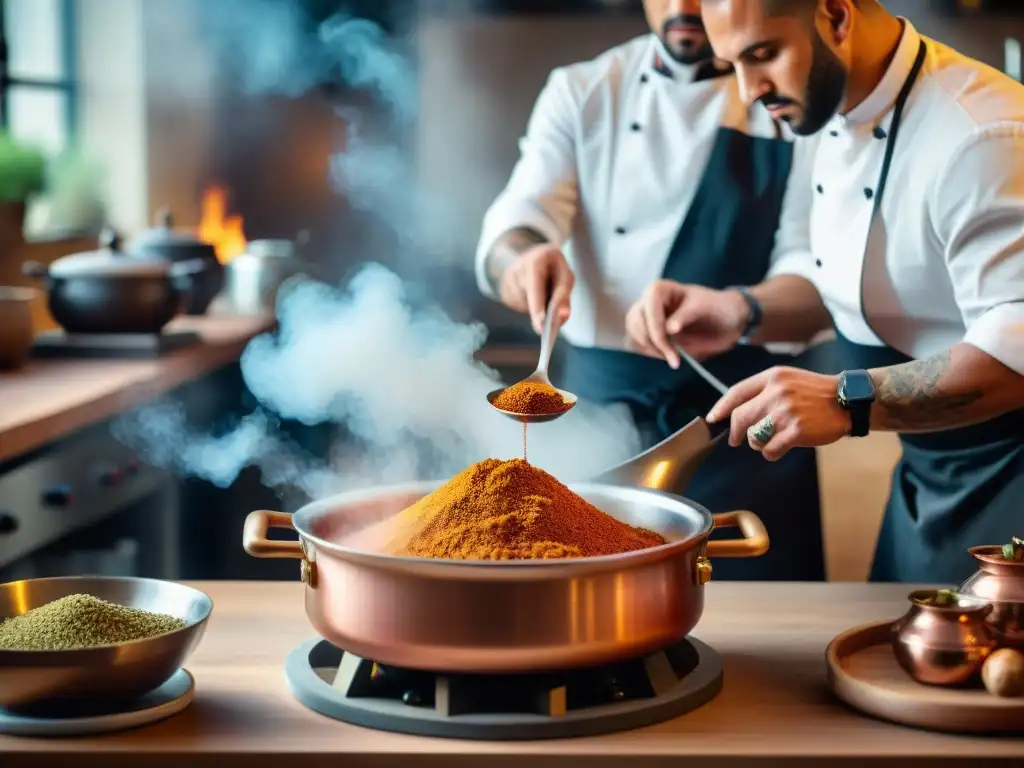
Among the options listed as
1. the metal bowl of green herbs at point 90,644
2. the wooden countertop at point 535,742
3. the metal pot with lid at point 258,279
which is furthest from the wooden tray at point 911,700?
the metal pot with lid at point 258,279

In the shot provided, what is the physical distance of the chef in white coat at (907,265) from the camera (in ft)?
5.27

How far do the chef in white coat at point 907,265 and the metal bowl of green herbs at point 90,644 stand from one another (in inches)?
25.5

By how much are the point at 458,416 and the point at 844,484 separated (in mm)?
1731

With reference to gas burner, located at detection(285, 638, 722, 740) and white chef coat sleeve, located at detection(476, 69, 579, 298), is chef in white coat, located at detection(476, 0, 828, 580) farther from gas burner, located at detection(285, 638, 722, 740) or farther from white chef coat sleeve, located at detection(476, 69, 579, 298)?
gas burner, located at detection(285, 638, 722, 740)

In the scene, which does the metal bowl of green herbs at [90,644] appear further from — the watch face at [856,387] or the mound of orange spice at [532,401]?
the watch face at [856,387]

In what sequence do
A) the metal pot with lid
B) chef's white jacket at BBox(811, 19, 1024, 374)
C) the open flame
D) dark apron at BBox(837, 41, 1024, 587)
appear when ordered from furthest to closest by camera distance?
the open flame → the metal pot with lid → dark apron at BBox(837, 41, 1024, 587) → chef's white jacket at BBox(811, 19, 1024, 374)

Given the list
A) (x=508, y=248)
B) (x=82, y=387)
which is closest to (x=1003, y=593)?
(x=508, y=248)

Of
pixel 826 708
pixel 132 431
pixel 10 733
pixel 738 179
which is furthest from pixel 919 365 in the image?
pixel 132 431

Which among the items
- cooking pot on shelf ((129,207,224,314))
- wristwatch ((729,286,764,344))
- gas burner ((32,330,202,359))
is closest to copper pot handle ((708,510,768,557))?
wristwatch ((729,286,764,344))

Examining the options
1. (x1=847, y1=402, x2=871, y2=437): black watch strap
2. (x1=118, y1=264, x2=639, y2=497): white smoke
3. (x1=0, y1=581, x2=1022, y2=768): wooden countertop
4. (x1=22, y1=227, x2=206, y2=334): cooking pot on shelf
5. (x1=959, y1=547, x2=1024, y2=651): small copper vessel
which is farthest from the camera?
(x1=22, y1=227, x2=206, y2=334): cooking pot on shelf

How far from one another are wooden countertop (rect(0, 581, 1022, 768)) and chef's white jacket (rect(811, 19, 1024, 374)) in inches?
27.0

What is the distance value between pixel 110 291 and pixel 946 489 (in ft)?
5.82

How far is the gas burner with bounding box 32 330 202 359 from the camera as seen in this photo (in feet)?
8.96

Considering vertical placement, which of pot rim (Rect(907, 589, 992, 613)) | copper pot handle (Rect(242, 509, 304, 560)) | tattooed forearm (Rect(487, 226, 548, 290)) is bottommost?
pot rim (Rect(907, 589, 992, 613))
